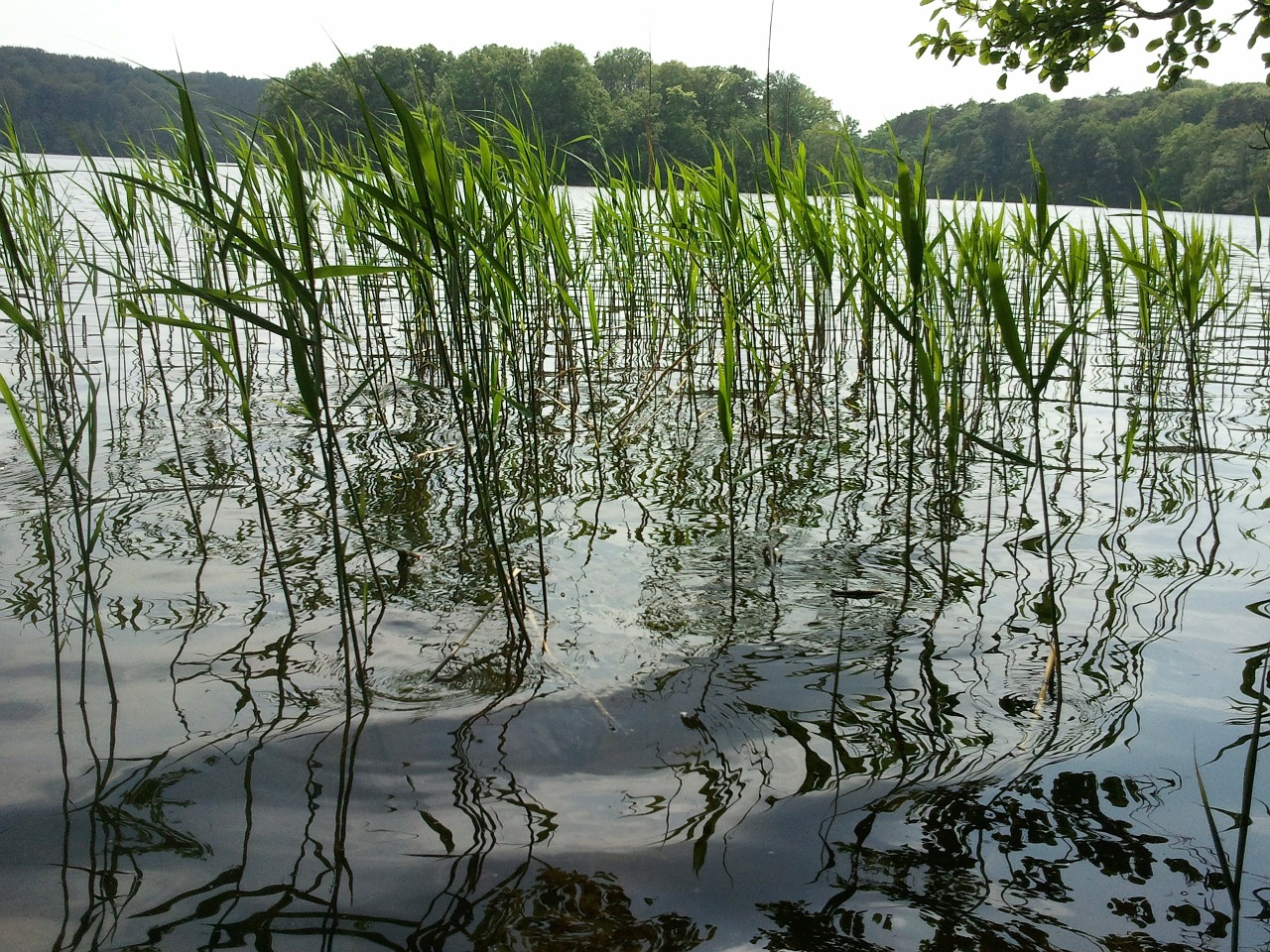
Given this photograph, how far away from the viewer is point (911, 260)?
2.18 m

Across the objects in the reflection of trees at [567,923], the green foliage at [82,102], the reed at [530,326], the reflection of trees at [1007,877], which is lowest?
the reflection of trees at [1007,877]

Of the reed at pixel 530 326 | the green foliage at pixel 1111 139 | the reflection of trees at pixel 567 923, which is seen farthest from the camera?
the green foliage at pixel 1111 139

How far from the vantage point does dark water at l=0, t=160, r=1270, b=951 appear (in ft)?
4.52

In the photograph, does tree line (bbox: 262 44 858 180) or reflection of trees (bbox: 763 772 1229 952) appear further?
tree line (bbox: 262 44 858 180)

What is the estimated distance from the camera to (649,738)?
190 cm

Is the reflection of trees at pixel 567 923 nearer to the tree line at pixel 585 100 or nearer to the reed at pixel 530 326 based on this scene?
the reed at pixel 530 326

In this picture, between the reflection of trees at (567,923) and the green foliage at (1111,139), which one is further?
the green foliage at (1111,139)

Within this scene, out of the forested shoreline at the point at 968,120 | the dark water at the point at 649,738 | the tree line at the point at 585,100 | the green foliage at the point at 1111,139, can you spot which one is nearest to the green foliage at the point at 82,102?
the forested shoreline at the point at 968,120

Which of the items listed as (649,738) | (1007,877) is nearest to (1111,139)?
(649,738)

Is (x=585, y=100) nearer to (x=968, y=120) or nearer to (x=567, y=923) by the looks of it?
(x=567, y=923)

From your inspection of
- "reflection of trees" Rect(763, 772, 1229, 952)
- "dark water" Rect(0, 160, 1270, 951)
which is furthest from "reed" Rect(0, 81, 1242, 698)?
"reflection of trees" Rect(763, 772, 1229, 952)

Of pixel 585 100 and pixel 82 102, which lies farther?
pixel 585 100

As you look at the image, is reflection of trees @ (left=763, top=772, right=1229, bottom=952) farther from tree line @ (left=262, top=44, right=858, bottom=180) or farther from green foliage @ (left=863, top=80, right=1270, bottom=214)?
green foliage @ (left=863, top=80, right=1270, bottom=214)

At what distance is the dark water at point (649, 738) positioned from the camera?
1.38 metres
